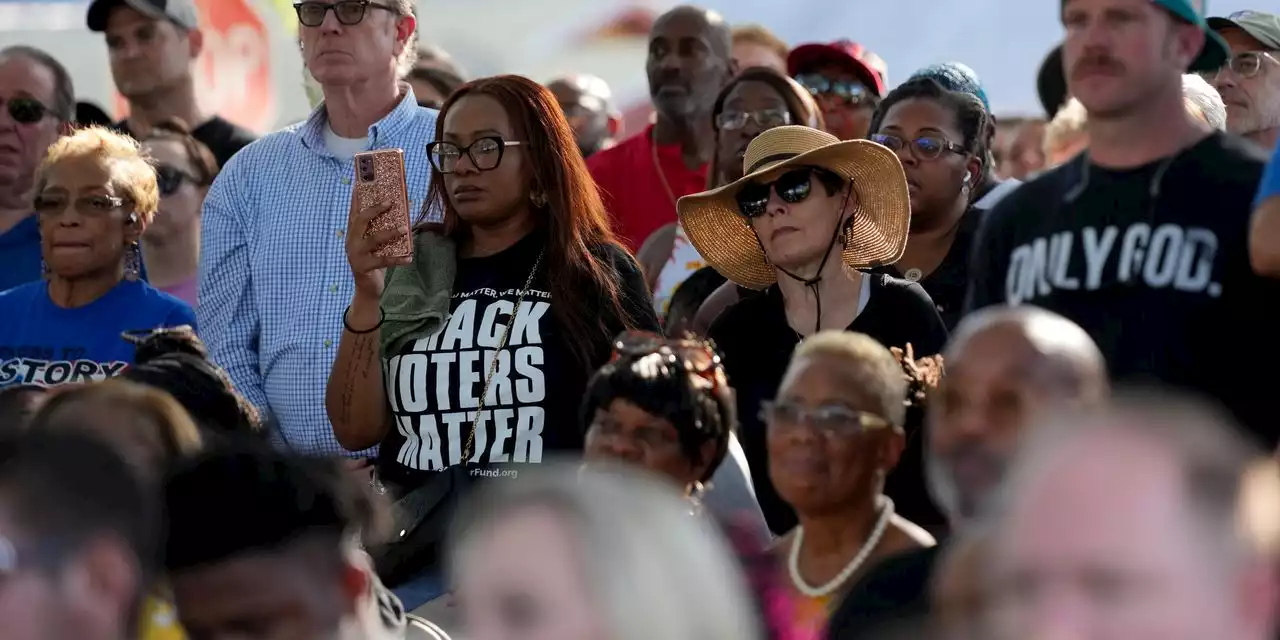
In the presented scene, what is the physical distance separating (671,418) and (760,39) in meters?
4.62

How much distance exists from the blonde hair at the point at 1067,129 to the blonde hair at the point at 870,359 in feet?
9.11

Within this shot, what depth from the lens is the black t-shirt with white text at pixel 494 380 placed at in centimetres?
489

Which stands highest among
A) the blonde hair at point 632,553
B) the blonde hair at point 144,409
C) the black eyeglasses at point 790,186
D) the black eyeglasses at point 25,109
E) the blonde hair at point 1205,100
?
the blonde hair at point 632,553

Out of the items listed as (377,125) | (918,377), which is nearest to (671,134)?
(377,125)

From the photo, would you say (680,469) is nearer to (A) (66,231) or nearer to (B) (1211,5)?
(A) (66,231)

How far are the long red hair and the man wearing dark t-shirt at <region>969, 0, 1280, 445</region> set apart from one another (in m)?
1.29

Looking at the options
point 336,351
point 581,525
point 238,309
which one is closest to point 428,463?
point 336,351

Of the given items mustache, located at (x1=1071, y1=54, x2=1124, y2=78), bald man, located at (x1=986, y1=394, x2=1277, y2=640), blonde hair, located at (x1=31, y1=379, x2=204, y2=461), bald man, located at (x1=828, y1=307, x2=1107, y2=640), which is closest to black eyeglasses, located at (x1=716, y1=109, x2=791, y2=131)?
mustache, located at (x1=1071, y1=54, x2=1124, y2=78)

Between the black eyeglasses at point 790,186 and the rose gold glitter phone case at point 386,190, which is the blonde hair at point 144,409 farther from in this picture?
the black eyeglasses at point 790,186

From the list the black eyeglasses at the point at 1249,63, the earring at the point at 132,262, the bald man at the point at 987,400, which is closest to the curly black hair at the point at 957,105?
the black eyeglasses at the point at 1249,63

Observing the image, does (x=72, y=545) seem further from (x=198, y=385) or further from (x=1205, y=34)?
(x=1205, y=34)

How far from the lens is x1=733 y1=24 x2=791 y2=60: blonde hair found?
838cm

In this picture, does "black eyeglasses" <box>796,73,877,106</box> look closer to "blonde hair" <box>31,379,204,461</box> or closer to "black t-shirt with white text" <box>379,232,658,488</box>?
"black t-shirt with white text" <box>379,232,658,488</box>

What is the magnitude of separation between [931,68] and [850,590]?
250cm
